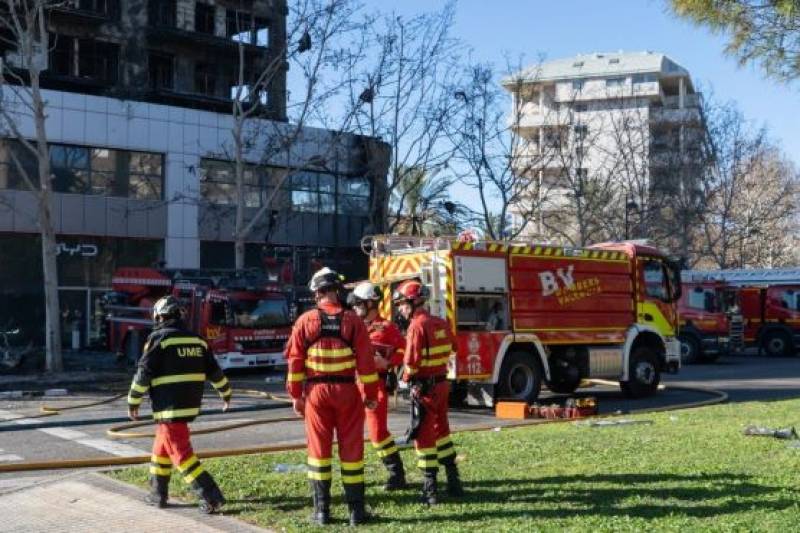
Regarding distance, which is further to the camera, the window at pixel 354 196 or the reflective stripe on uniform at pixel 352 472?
the window at pixel 354 196

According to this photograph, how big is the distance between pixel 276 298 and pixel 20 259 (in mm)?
11321

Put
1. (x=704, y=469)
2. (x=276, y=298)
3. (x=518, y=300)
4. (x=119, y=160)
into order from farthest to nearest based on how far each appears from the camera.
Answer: (x=119, y=160) → (x=276, y=298) → (x=518, y=300) → (x=704, y=469)

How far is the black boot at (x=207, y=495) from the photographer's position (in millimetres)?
7293

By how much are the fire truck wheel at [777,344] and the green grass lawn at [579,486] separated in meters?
23.7

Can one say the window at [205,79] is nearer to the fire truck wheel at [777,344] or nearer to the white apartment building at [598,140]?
the white apartment building at [598,140]

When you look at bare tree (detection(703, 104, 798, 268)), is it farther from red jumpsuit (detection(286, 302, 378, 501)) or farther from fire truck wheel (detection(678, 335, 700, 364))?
red jumpsuit (detection(286, 302, 378, 501))

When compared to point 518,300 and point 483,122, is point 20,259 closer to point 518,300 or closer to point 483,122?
point 483,122

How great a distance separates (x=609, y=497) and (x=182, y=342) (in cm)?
365

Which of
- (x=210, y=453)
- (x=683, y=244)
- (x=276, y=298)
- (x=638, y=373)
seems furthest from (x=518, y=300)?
(x=683, y=244)

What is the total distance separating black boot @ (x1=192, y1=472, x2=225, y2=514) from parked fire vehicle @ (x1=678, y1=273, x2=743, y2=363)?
2444 centimetres

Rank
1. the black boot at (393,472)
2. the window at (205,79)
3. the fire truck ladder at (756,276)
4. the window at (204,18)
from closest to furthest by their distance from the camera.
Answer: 1. the black boot at (393,472)
2. the fire truck ladder at (756,276)
3. the window at (204,18)
4. the window at (205,79)

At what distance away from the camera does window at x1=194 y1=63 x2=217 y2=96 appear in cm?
3847

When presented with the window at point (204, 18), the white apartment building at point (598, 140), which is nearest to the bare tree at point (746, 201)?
the white apartment building at point (598, 140)

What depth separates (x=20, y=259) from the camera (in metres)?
29.9
